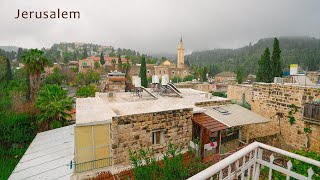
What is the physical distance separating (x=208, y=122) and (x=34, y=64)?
22756 millimetres

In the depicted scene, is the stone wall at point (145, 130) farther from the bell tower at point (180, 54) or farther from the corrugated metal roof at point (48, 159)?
the bell tower at point (180, 54)

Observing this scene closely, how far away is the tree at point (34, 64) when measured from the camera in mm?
24750

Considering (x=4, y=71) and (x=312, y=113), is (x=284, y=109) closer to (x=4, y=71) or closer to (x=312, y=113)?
(x=312, y=113)

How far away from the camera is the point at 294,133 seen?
41.5ft

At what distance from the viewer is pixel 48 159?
11.8 m

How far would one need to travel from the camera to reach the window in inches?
401

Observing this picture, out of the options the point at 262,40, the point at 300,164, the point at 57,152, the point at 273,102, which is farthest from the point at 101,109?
the point at 262,40

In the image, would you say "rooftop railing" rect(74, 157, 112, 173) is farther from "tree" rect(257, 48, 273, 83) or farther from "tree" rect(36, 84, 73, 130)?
"tree" rect(257, 48, 273, 83)

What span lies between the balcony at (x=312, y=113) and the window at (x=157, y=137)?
8.07m

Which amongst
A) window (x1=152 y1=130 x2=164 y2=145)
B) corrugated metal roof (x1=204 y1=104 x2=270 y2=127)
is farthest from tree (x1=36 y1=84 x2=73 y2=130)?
corrugated metal roof (x1=204 y1=104 x2=270 y2=127)

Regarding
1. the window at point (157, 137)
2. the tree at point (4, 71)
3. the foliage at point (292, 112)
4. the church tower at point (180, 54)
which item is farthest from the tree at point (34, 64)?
the church tower at point (180, 54)

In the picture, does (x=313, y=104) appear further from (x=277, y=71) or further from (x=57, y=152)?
(x=277, y=71)

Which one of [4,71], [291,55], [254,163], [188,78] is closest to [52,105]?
[254,163]

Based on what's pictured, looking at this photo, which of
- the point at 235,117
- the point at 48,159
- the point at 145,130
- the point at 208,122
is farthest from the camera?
the point at 235,117
